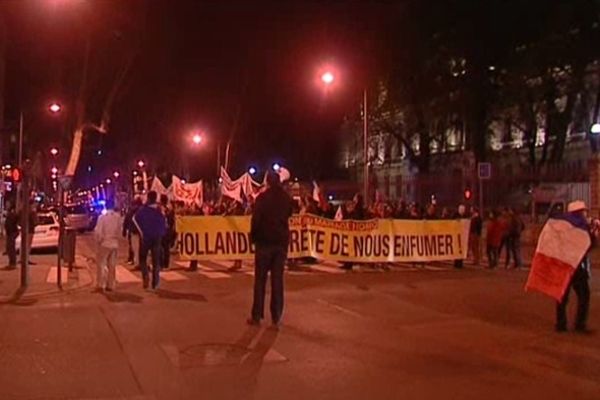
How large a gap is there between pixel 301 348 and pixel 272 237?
1.97m

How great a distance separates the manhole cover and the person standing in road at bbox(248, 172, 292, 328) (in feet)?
5.28

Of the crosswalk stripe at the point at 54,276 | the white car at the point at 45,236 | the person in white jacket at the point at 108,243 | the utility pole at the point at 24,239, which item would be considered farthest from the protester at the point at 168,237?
the white car at the point at 45,236

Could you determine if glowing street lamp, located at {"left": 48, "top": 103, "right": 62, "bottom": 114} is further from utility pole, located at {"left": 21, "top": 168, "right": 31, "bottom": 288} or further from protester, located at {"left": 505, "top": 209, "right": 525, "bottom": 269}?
utility pole, located at {"left": 21, "top": 168, "right": 31, "bottom": 288}

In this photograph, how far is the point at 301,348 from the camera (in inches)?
406

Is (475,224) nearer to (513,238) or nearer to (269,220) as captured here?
(513,238)

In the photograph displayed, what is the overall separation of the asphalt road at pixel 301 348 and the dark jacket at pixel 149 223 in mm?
976

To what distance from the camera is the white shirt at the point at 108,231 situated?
1673 cm

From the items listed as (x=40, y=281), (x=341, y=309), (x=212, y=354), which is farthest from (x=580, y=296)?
(x=40, y=281)

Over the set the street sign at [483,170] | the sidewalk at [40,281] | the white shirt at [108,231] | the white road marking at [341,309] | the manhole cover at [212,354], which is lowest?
the manhole cover at [212,354]

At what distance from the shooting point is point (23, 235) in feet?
57.9

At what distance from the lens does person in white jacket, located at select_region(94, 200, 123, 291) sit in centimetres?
1673

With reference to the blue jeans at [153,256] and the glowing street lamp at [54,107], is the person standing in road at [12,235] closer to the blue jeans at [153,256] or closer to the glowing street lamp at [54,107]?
the blue jeans at [153,256]

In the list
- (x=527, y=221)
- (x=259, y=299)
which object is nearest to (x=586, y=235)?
(x=259, y=299)

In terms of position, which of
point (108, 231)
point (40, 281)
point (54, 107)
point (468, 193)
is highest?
point (54, 107)
